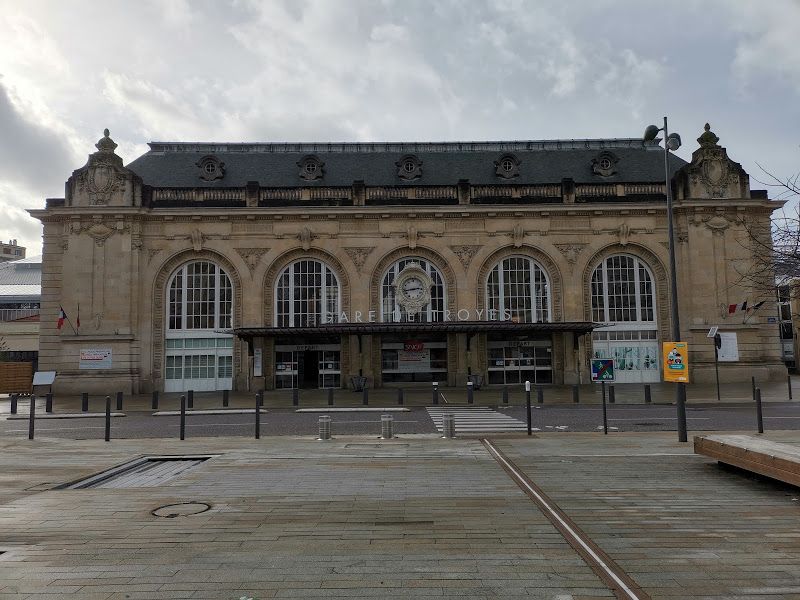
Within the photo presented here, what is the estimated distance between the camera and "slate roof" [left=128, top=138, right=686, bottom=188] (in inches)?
1449

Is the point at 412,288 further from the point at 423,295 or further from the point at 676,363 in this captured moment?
the point at 676,363

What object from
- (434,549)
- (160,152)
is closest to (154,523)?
(434,549)

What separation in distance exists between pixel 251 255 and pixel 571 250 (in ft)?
62.8

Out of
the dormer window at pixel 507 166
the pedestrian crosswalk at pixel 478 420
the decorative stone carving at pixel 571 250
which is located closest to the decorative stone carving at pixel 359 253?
the dormer window at pixel 507 166

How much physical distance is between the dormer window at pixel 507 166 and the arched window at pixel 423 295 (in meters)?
8.20

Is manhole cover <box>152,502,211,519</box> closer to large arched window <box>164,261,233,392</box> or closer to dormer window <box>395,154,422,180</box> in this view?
large arched window <box>164,261,233,392</box>

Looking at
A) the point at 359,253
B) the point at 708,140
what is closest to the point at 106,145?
the point at 359,253

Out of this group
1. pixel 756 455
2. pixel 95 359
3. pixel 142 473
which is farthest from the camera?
pixel 95 359

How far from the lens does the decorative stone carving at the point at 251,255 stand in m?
33.9

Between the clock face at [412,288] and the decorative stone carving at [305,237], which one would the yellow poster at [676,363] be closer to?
the clock face at [412,288]

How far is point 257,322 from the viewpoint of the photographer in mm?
33344

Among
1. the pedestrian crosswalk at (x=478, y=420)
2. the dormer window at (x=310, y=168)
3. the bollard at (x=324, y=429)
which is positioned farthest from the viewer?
the dormer window at (x=310, y=168)

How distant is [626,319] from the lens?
112ft

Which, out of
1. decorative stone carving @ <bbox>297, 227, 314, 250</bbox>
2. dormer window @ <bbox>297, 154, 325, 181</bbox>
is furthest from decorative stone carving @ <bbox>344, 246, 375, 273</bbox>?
dormer window @ <bbox>297, 154, 325, 181</bbox>
